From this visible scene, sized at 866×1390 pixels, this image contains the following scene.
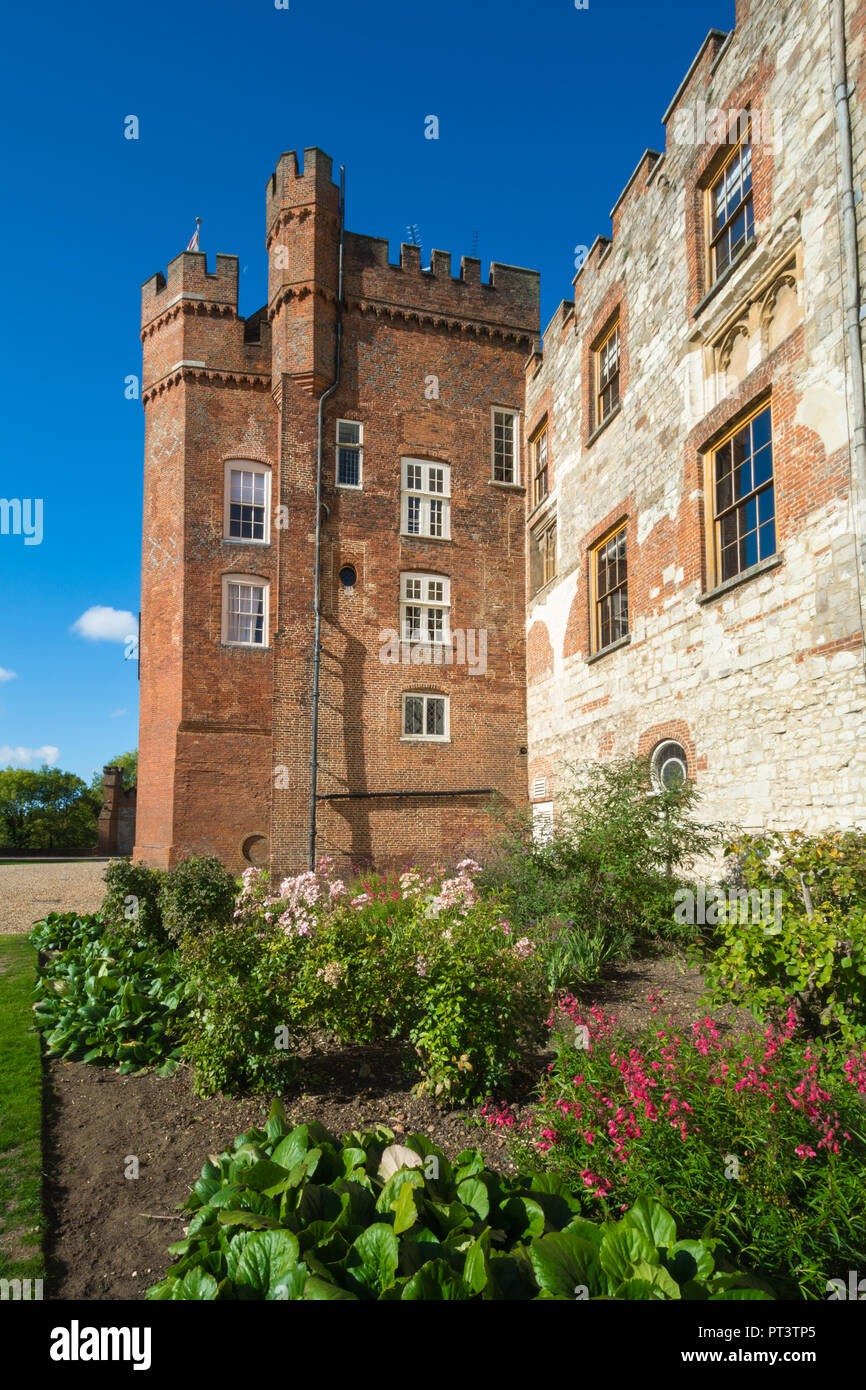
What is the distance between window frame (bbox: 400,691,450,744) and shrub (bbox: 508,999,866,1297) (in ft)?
46.8

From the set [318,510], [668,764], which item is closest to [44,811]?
[318,510]

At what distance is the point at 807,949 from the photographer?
225 inches

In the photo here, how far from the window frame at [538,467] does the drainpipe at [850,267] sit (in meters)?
10.5

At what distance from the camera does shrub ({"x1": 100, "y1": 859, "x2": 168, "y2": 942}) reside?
11.3m

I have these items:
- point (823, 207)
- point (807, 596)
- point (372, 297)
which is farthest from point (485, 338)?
point (807, 596)

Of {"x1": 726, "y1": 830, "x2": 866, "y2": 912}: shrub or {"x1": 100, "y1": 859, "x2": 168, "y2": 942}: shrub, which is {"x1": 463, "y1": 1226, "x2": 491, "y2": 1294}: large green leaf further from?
{"x1": 100, "y1": 859, "x2": 168, "y2": 942}: shrub

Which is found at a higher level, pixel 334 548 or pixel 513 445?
pixel 513 445

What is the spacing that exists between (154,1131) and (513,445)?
18.5m

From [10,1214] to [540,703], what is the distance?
15124 millimetres

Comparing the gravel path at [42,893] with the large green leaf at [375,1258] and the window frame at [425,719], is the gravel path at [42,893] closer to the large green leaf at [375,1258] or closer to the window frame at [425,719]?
the window frame at [425,719]

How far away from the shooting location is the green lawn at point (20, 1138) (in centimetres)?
408

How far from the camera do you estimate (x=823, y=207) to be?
340 inches

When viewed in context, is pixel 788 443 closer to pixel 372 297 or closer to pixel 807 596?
pixel 807 596

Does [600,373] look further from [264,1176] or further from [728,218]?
[264,1176]
